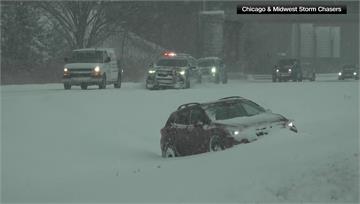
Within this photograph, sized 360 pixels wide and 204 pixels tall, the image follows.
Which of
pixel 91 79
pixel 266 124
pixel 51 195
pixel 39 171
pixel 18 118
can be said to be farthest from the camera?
pixel 91 79

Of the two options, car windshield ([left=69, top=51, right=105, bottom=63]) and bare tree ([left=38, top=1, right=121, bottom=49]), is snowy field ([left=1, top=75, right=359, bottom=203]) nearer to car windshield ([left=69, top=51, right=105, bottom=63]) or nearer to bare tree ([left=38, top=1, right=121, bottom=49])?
car windshield ([left=69, top=51, right=105, bottom=63])

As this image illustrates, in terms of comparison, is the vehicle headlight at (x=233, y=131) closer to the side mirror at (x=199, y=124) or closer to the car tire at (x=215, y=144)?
the car tire at (x=215, y=144)

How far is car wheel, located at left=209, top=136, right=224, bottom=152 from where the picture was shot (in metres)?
14.4

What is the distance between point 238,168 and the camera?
10.9m

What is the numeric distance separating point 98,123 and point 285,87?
11.8 meters

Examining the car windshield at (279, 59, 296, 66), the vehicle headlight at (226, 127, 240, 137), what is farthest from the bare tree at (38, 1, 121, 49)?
the vehicle headlight at (226, 127, 240, 137)

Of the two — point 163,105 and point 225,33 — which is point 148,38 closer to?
point 225,33

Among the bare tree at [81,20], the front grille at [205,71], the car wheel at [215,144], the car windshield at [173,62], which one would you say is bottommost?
the car wheel at [215,144]

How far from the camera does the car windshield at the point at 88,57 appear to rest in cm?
3102

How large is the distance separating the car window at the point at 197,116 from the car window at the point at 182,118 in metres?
0.24

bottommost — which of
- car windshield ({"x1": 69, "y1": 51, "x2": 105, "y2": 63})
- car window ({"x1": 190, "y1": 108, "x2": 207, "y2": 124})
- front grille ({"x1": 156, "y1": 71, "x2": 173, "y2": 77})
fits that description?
car window ({"x1": 190, "y1": 108, "x2": 207, "y2": 124})

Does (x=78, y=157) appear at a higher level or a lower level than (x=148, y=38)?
lower

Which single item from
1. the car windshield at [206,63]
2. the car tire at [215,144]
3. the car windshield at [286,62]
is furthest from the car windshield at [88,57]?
the car windshield at [286,62]

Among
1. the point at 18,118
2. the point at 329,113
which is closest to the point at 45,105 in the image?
the point at 18,118
